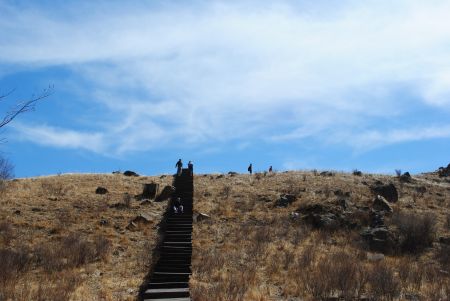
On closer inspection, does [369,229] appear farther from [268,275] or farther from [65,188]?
[65,188]

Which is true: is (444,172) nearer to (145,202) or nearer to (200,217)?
(200,217)

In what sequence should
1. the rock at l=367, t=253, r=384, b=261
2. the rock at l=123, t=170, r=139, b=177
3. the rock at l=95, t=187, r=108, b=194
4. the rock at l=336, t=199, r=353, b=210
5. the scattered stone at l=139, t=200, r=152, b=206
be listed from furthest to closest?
the rock at l=123, t=170, r=139, b=177 < the rock at l=95, t=187, r=108, b=194 < the scattered stone at l=139, t=200, r=152, b=206 < the rock at l=336, t=199, r=353, b=210 < the rock at l=367, t=253, r=384, b=261

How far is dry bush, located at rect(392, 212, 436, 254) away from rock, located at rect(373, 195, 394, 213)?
3876 millimetres

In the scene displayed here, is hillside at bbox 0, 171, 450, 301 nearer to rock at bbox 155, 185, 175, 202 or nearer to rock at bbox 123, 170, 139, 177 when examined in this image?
rock at bbox 155, 185, 175, 202

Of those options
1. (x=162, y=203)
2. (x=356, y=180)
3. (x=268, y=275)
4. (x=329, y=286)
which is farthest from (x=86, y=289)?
(x=356, y=180)

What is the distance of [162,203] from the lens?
1356 inches

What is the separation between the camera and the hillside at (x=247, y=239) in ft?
61.4

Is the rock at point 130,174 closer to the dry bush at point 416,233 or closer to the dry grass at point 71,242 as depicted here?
the dry grass at point 71,242

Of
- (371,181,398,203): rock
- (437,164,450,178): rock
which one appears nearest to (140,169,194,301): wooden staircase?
(371,181,398,203): rock

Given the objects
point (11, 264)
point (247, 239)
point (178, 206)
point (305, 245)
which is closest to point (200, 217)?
point (178, 206)

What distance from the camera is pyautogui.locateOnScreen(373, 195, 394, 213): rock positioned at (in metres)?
32.5

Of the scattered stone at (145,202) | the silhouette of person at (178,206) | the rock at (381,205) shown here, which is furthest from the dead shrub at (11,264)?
the rock at (381,205)

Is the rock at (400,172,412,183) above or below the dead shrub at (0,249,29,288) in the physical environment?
above

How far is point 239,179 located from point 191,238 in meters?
17.6
